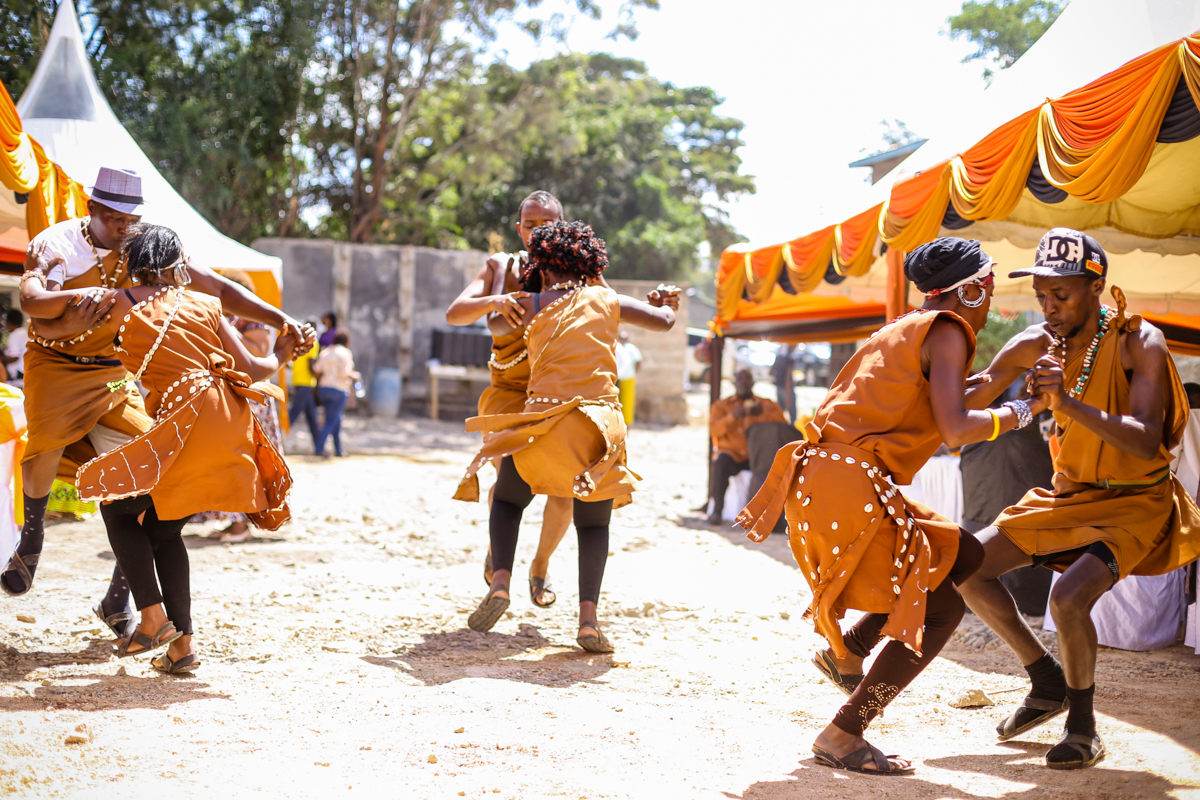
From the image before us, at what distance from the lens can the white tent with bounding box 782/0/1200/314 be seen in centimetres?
436

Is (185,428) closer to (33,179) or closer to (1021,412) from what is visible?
(33,179)

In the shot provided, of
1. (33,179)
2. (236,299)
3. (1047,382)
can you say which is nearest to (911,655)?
(1047,382)

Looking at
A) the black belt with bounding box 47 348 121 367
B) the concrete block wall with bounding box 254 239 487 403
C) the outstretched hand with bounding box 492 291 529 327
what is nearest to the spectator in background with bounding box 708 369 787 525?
the outstretched hand with bounding box 492 291 529 327

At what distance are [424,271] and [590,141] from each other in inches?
387

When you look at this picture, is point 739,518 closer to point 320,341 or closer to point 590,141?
point 320,341

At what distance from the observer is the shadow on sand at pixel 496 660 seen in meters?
3.68

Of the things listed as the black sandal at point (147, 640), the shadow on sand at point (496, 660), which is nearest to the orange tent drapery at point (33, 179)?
the black sandal at point (147, 640)

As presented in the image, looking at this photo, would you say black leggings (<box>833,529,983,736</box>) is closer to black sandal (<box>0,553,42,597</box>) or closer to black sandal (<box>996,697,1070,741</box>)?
black sandal (<box>996,697,1070,741</box>)

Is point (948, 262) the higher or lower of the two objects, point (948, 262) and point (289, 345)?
the higher

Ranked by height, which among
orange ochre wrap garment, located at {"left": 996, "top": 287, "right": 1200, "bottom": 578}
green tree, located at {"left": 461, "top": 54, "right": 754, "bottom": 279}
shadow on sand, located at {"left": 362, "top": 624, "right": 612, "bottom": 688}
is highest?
green tree, located at {"left": 461, "top": 54, "right": 754, "bottom": 279}

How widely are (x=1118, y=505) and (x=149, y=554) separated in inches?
127

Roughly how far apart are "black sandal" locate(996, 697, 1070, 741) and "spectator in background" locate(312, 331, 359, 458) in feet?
30.6

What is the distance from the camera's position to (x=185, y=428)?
131 inches

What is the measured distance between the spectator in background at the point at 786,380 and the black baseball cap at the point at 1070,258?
1157cm
